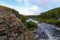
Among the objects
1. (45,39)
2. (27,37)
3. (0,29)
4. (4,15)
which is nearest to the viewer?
(0,29)

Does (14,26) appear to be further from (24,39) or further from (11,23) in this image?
(24,39)

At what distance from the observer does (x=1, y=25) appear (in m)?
23.8

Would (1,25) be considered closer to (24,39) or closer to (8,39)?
(8,39)

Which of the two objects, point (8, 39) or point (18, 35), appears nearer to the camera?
point (8, 39)

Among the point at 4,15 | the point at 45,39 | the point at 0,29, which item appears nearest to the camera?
the point at 0,29

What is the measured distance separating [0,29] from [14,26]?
2253 mm

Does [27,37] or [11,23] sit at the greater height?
[11,23]

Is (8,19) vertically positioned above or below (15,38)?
above

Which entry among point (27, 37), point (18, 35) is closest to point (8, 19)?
point (18, 35)

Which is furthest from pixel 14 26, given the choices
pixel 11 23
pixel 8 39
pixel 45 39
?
pixel 45 39

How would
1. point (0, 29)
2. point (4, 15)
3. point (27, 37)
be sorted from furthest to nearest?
point (27, 37) < point (4, 15) < point (0, 29)

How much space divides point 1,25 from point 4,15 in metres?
1.67

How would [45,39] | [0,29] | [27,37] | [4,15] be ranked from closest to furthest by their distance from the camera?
[0,29] → [4,15] → [27,37] → [45,39]

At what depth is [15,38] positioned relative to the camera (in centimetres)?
2430
